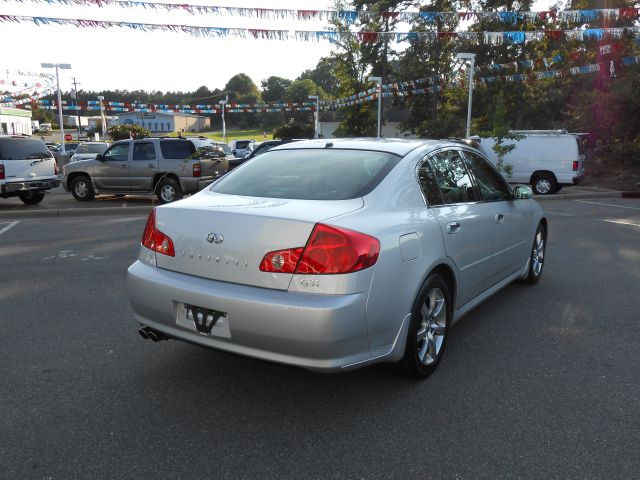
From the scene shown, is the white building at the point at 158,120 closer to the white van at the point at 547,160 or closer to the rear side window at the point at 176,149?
the rear side window at the point at 176,149

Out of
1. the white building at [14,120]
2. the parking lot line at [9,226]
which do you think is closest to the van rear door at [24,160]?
the parking lot line at [9,226]

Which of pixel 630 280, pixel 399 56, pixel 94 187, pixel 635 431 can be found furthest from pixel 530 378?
pixel 399 56

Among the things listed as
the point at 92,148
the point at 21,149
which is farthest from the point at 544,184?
the point at 92,148

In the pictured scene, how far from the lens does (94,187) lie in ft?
47.9

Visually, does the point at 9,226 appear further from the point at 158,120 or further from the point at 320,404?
the point at 158,120

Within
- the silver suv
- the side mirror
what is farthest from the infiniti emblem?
the silver suv

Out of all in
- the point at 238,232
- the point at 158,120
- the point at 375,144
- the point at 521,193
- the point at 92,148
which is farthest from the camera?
the point at 158,120

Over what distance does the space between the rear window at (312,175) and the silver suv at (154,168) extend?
33.6ft

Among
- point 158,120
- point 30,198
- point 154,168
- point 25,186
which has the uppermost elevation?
point 158,120

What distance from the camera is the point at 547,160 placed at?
16.9 metres

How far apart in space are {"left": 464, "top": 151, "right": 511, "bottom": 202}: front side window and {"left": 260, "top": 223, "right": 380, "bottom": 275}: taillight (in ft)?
6.39

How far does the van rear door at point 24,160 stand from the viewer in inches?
500

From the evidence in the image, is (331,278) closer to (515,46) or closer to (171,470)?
(171,470)

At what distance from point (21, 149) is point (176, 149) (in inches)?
143
